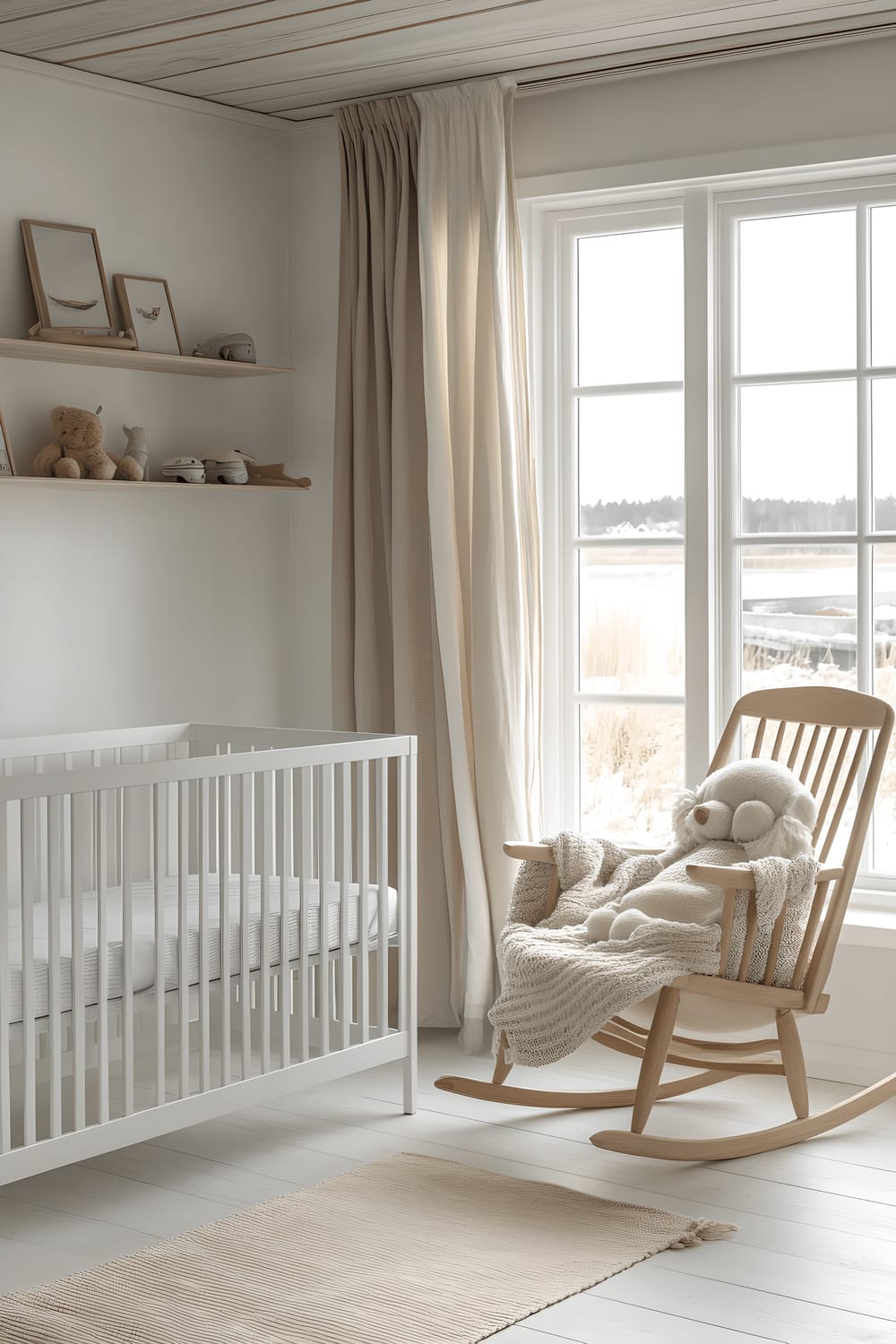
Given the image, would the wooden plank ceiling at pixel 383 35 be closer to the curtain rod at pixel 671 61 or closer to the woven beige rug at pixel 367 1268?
the curtain rod at pixel 671 61

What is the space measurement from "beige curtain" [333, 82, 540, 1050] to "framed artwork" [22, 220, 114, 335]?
651 millimetres

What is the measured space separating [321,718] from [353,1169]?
62.3 inches

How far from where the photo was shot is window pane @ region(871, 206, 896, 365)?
3.47m

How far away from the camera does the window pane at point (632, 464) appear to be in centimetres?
376

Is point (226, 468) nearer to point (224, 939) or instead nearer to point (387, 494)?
point (387, 494)

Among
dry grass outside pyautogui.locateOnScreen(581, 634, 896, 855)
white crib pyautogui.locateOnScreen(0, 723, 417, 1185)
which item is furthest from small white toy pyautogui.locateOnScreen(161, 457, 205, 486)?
dry grass outside pyautogui.locateOnScreen(581, 634, 896, 855)

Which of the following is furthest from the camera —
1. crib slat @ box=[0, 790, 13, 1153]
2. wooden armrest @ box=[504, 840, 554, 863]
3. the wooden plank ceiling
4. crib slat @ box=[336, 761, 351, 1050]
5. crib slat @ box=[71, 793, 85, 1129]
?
wooden armrest @ box=[504, 840, 554, 863]

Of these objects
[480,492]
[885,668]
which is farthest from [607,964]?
[480,492]

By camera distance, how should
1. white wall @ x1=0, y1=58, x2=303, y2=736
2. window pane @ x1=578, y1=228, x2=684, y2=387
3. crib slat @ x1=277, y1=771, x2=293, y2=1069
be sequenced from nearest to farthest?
crib slat @ x1=277, y1=771, x2=293, y2=1069
white wall @ x1=0, y1=58, x2=303, y2=736
window pane @ x1=578, y1=228, x2=684, y2=387

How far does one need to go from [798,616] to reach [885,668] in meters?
0.24

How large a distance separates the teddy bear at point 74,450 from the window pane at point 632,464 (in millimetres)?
1212

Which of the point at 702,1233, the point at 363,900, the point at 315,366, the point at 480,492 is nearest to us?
the point at 702,1233

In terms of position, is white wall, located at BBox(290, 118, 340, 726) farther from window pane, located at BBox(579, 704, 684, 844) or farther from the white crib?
window pane, located at BBox(579, 704, 684, 844)

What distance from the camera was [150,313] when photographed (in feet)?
12.3
